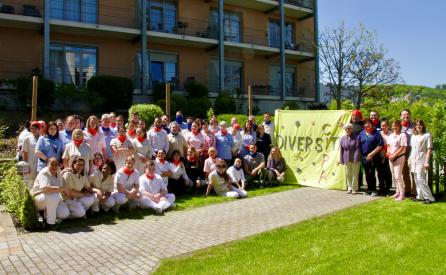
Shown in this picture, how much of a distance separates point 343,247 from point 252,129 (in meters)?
6.57

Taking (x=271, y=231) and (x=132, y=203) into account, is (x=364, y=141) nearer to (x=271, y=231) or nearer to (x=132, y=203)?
(x=271, y=231)

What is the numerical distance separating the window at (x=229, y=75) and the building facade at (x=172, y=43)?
66mm

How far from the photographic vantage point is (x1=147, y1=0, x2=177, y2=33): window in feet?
80.1

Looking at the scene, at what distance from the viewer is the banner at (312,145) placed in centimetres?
1135

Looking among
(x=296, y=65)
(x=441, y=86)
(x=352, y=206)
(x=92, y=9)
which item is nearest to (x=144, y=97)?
(x=92, y=9)

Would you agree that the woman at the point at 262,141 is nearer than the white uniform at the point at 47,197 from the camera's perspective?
No

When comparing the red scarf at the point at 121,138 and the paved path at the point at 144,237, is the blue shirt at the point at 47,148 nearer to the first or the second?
the paved path at the point at 144,237

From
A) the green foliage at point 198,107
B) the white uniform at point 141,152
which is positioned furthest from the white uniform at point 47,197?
the green foliage at point 198,107

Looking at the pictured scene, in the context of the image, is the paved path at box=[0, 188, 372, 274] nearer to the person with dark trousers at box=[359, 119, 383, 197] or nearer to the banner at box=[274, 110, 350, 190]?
the person with dark trousers at box=[359, 119, 383, 197]

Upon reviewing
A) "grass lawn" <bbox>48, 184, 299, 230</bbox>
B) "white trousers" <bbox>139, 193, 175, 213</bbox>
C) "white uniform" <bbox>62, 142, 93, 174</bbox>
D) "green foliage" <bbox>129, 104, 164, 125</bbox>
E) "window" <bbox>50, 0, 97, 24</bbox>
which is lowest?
"grass lawn" <bbox>48, 184, 299, 230</bbox>

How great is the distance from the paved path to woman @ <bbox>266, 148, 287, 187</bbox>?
219 cm

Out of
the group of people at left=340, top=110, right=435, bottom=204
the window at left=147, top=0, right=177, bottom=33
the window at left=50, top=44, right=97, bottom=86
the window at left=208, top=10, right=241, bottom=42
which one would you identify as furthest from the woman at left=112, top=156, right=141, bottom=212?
the window at left=208, top=10, right=241, bottom=42

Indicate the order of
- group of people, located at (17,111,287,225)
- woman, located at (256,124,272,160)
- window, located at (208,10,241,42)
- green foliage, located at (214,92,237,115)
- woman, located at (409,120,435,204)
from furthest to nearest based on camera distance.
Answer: window, located at (208,10,241,42), green foliage, located at (214,92,237,115), woman, located at (256,124,272,160), woman, located at (409,120,435,204), group of people, located at (17,111,287,225)

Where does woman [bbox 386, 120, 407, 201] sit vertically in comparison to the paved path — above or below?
above
